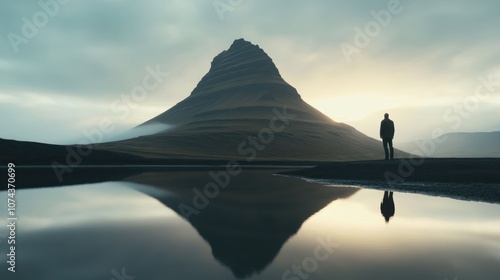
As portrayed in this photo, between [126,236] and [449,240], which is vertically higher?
[449,240]

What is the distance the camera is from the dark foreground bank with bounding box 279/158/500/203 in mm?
25109

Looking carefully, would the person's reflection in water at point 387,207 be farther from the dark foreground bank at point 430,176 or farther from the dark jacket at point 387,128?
the dark jacket at point 387,128

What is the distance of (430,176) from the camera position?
108 feet

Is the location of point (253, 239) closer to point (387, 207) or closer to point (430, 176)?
point (387, 207)

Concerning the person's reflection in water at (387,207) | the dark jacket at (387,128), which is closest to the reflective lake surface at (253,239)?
the person's reflection in water at (387,207)

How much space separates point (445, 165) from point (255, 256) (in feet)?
104

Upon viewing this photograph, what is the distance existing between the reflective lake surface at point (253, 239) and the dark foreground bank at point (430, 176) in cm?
573

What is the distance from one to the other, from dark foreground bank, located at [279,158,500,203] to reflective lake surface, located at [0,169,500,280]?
5729 millimetres

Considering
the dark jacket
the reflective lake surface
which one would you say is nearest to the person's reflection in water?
the reflective lake surface

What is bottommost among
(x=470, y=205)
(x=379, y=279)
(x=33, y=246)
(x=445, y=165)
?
(x=33, y=246)

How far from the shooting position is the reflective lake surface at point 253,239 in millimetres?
8523

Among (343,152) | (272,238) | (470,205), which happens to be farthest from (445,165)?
(343,152)

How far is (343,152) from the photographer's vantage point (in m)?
199

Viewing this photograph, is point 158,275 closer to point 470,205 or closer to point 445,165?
point 470,205
